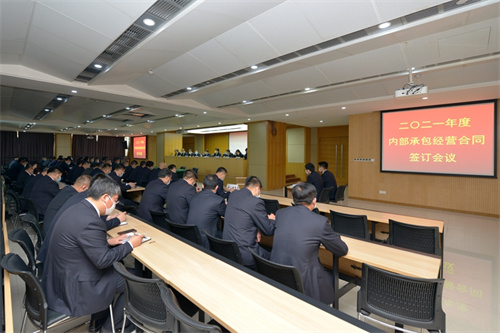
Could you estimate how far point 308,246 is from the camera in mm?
1981

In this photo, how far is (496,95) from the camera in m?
5.93

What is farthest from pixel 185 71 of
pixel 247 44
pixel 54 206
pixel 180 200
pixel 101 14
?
pixel 54 206

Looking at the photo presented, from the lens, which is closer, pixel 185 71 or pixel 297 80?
pixel 185 71

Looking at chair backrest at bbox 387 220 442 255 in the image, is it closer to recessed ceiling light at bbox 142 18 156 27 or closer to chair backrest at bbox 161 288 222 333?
chair backrest at bbox 161 288 222 333

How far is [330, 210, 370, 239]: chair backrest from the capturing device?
3.26 metres

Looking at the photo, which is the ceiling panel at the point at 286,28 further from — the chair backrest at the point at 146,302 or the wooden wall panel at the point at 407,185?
the wooden wall panel at the point at 407,185

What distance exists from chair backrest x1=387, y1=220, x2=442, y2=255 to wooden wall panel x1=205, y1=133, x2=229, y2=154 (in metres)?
14.7

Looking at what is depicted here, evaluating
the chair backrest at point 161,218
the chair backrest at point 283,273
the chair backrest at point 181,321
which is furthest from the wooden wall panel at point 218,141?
the chair backrest at point 181,321

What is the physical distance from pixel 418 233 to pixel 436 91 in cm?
446

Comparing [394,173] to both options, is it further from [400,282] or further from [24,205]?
[24,205]

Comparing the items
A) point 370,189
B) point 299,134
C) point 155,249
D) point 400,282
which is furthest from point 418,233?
point 299,134

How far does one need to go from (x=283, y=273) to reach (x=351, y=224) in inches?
76.0

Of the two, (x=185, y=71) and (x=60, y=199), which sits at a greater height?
(x=185, y=71)

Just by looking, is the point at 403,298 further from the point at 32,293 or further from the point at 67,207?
the point at 67,207
